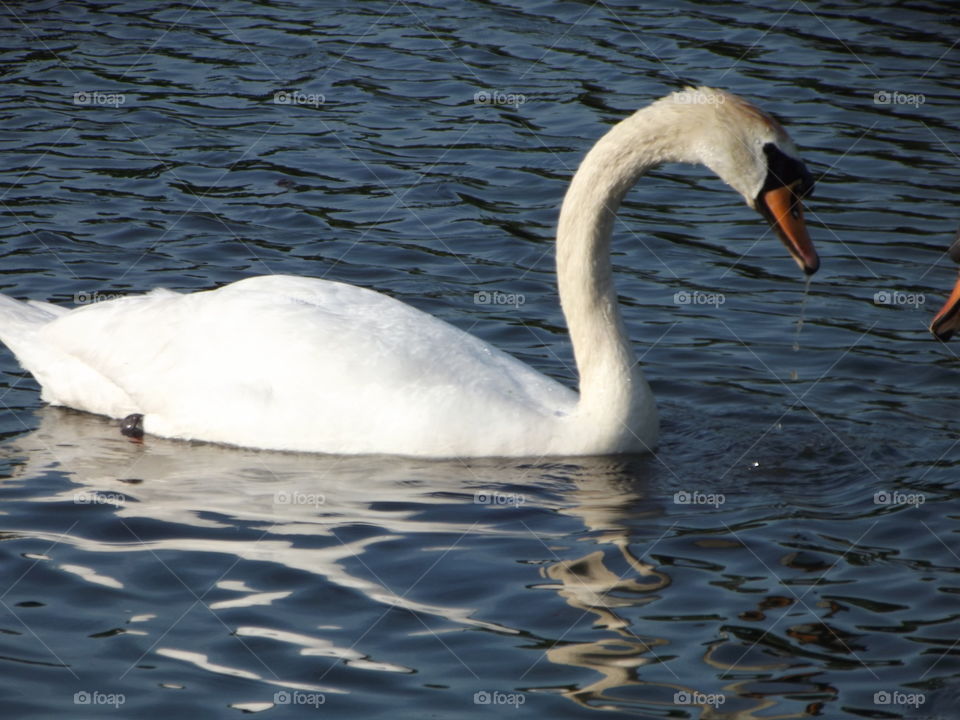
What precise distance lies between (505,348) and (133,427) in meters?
2.39

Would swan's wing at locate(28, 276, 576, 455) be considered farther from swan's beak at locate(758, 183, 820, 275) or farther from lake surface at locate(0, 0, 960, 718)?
swan's beak at locate(758, 183, 820, 275)

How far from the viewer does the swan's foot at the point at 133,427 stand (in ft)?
27.8

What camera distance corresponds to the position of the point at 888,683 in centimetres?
583

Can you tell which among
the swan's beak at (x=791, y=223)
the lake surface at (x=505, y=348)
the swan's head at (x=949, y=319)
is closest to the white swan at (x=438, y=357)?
the swan's beak at (x=791, y=223)

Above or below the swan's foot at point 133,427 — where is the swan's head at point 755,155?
above

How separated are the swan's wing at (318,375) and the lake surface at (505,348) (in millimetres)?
169

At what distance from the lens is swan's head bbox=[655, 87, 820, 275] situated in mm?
7613

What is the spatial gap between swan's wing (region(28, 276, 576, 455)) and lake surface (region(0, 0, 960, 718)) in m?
0.17

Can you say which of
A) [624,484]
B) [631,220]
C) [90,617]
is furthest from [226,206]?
[90,617]

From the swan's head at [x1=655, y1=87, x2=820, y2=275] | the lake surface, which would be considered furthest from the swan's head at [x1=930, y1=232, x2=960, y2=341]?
the lake surface

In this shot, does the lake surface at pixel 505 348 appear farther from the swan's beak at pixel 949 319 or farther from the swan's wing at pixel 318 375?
the swan's beak at pixel 949 319

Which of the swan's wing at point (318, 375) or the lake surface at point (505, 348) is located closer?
the lake surface at point (505, 348)

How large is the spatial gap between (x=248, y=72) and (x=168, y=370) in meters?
6.62

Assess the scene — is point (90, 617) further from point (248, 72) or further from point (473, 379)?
point (248, 72)
